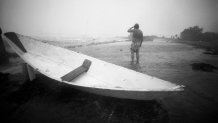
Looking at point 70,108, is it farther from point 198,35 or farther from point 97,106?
point 198,35

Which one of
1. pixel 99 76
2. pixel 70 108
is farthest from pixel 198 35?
pixel 70 108

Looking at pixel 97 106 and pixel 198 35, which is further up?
pixel 198 35

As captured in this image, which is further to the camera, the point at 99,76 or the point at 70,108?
the point at 99,76

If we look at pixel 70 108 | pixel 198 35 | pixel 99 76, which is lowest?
pixel 70 108

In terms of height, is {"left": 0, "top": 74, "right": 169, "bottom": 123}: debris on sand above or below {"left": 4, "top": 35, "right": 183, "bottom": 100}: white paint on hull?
below

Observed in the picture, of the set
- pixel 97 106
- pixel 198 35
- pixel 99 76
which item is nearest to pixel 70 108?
pixel 97 106

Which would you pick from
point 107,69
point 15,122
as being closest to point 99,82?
point 107,69

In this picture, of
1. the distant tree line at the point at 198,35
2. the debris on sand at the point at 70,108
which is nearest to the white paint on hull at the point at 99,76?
the debris on sand at the point at 70,108

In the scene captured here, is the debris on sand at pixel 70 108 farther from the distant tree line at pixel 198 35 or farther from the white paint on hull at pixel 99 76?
the distant tree line at pixel 198 35

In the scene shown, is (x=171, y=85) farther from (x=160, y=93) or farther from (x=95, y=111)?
(x=95, y=111)

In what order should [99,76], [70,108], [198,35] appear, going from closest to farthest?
[70,108], [99,76], [198,35]

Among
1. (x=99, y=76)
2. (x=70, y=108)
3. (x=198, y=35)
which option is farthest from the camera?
(x=198, y=35)

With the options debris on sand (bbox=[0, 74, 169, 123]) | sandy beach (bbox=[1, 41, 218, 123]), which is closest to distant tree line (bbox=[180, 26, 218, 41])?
sandy beach (bbox=[1, 41, 218, 123])

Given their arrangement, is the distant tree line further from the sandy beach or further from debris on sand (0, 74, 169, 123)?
debris on sand (0, 74, 169, 123)
